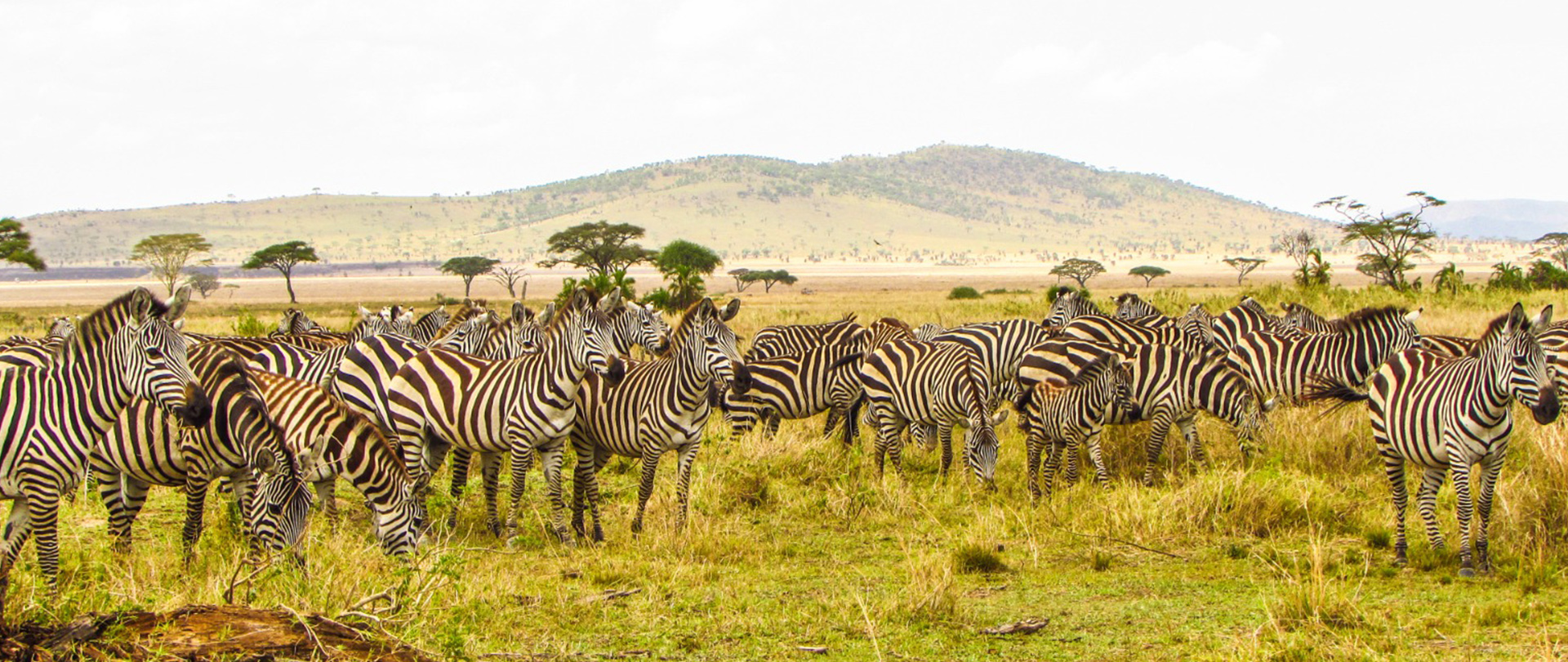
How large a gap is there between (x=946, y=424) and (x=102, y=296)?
271 feet

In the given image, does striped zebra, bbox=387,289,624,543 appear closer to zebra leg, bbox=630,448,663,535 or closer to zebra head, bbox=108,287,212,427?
zebra leg, bbox=630,448,663,535

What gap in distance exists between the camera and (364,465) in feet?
22.6

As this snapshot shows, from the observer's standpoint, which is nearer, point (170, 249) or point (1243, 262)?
point (170, 249)

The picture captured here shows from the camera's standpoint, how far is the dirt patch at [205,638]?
428 cm

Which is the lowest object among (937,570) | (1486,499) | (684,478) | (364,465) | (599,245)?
(937,570)

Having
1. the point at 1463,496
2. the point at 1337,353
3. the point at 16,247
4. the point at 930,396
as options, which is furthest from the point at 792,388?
the point at 16,247

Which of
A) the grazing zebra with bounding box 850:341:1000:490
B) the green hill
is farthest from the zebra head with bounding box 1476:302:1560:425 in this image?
the green hill

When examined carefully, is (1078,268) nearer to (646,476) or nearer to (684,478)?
(684,478)

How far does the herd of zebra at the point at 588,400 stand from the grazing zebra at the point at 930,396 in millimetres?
25

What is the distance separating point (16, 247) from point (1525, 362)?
5173cm

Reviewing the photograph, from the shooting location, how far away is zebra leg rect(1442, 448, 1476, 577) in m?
6.77

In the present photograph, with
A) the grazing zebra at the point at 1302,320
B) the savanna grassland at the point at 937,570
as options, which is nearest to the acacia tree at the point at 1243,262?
the grazing zebra at the point at 1302,320

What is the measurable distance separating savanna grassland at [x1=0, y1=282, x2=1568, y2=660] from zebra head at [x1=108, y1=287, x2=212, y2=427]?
0.90 metres

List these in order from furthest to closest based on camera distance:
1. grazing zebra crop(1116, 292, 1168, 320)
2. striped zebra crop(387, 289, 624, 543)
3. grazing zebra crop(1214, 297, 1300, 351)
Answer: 1. grazing zebra crop(1116, 292, 1168, 320)
2. grazing zebra crop(1214, 297, 1300, 351)
3. striped zebra crop(387, 289, 624, 543)
